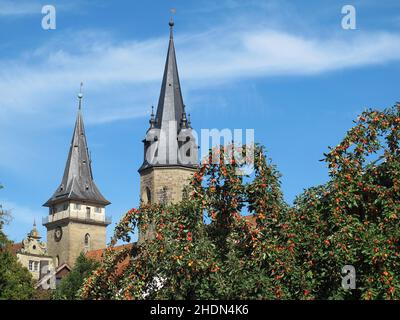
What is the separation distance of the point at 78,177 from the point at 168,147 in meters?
18.7

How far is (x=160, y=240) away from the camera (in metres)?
14.2

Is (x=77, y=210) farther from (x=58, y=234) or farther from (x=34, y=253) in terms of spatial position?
(x=34, y=253)

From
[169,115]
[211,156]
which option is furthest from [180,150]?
[211,156]

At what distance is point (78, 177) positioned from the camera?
8600 cm

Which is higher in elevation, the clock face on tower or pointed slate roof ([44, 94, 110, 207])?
pointed slate roof ([44, 94, 110, 207])

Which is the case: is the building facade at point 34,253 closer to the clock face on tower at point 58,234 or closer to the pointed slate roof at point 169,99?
the clock face on tower at point 58,234

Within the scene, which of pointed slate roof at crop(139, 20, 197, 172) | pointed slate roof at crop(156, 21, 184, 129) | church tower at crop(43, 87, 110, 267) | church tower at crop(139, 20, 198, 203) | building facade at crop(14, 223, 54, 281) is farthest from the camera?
church tower at crop(43, 87, 110, 267)

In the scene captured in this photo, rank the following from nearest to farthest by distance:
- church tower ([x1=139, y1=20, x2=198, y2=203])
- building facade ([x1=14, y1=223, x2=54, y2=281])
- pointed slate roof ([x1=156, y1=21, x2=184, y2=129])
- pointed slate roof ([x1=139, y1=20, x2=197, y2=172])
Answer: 1. church tower ([x1=139, y1=20, x2=198, y2=203])
2. pointed slate roof ([x1=139, y1=20, x2=197, y2=172])
3. pointed slate roof ([x1=156, y1=21, x2=184, y2=129])
4. building facade ([x1=14, y1=223, x2=54, y2=281])

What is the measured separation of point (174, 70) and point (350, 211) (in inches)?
2280

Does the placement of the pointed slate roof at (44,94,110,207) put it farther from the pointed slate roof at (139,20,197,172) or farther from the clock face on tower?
the pointed slate roof at (139,20,197,172)

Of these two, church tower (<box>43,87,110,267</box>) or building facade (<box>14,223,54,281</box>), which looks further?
church tower (<box>43,87,110,267</box>)

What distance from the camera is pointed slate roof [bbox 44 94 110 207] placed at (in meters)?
85.3

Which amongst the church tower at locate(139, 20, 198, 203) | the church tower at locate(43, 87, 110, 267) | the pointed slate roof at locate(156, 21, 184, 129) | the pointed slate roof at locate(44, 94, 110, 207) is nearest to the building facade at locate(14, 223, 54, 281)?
the church tower at locate(43, 87, 110, 267)
